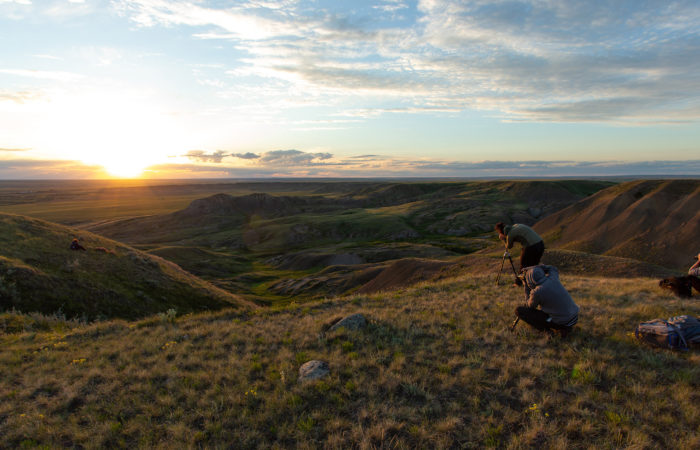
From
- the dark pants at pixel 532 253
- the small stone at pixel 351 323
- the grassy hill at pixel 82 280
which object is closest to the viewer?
the small stone at pixel 351 323

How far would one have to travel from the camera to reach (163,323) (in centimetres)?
1447

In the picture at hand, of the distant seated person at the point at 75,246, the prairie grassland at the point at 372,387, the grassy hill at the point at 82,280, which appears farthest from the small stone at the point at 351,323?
the distant seated person at the point at 75,246

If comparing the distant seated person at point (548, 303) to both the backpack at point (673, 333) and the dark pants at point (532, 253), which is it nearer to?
the backpack at point (673, 333)

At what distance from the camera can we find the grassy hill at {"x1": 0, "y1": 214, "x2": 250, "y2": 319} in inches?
684

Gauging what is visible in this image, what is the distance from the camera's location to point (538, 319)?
30.2 ft

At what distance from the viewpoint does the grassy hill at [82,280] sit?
17.4 metres

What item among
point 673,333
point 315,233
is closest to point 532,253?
point 673,333

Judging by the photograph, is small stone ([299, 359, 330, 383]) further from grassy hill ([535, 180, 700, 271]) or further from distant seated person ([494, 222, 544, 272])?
grassy hill ([535, 180, 700, 271])

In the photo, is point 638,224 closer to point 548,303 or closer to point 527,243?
point 527,243

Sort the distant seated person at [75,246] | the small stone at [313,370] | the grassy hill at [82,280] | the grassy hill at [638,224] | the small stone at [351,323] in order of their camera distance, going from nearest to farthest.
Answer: the small stone at [313,370]
the small stone at [351,323]
the grassy hill at [82,280]
the distant seated person at [75,246]
the grassy hill at [638,224]

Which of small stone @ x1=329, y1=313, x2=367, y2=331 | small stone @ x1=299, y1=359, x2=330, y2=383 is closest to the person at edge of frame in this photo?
small stone @ x1=329, y1=313, x2=367, y2=331

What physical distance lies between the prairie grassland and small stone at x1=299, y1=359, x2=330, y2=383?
8.8 inches

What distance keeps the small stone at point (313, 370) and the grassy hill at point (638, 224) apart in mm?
41966

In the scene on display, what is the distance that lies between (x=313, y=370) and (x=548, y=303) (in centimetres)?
670
